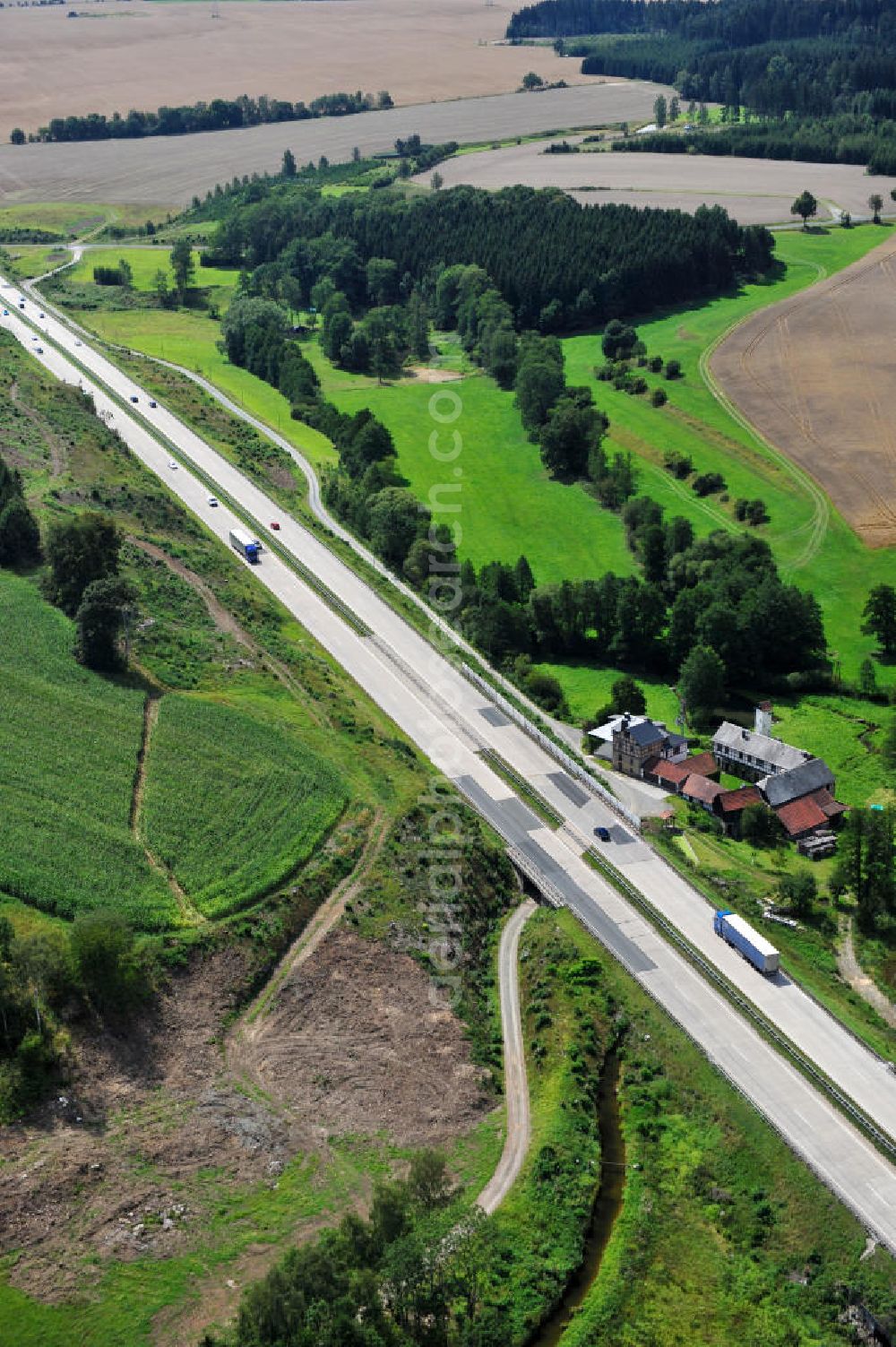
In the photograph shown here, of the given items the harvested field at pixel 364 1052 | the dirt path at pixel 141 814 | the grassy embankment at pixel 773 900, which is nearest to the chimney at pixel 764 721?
the grassy embankment at pixel 773 900

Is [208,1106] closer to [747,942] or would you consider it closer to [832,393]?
[747,942]

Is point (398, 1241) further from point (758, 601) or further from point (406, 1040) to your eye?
point (758, 601)

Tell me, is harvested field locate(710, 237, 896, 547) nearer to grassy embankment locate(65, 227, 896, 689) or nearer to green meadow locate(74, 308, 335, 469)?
grassy embankment locate(65, 227, 896, 689)

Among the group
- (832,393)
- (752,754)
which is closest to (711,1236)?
(752,754)

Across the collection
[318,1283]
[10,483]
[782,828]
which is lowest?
[782,828]

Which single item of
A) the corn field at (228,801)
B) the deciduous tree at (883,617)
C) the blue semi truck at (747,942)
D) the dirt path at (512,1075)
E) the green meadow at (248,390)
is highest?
the green meadow at (248,390)

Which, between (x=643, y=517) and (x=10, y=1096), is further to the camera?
(x=643, y=517)

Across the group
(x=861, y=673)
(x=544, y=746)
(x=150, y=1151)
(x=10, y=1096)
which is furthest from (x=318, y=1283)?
(x=861, y=673)

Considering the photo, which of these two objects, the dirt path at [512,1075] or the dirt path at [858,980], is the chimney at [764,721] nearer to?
the dirt path at [858,980]
